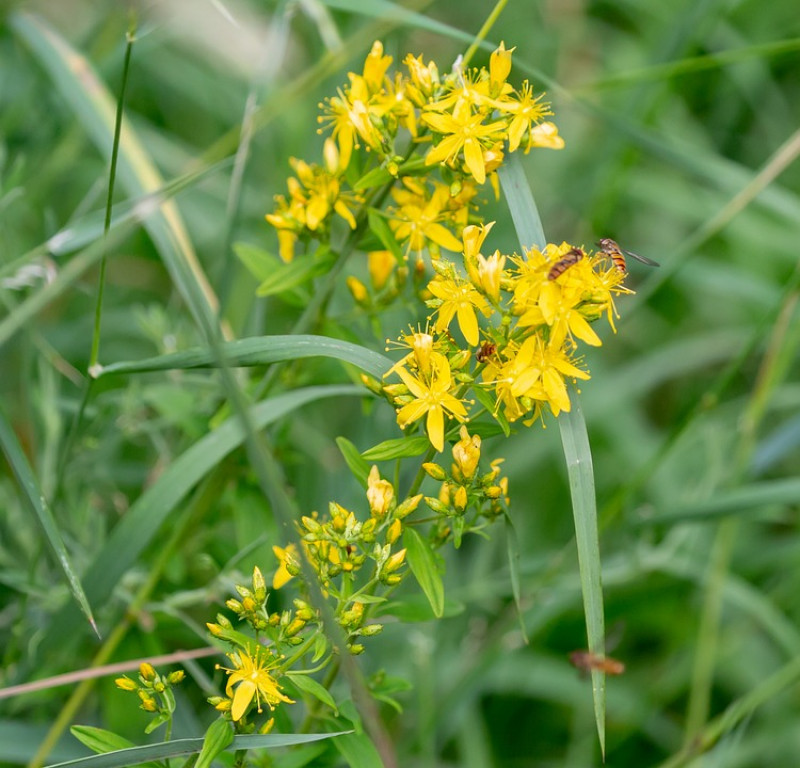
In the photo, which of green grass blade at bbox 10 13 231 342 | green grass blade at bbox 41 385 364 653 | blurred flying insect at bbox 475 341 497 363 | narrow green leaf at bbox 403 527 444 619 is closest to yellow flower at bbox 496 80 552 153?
blurred flying insect at bbox 475 341 497 363

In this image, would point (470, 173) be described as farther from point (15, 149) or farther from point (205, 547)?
point (15, 149)

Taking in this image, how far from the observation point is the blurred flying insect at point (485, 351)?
1.42 metres

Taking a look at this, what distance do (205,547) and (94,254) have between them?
73 cm

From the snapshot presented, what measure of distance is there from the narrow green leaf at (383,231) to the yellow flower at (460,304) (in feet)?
0.53

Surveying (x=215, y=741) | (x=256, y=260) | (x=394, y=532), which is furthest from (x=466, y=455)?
(x=256, y=260)

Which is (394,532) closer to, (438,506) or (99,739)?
(438,506)

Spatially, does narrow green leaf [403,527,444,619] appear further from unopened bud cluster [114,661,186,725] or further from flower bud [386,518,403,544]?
unopened bud cluster [114,661,186,725]

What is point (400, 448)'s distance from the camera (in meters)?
1.42

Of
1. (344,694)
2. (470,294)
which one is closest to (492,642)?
(344,694)

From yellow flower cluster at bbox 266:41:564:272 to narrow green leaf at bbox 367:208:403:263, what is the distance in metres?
0.01

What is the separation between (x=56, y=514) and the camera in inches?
82.6

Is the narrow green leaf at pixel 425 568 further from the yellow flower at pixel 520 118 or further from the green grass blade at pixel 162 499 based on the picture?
the yellow flower at pixel 520 118

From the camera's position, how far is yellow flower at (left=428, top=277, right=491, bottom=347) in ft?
4.67

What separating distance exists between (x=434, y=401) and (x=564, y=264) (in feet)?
0.91
